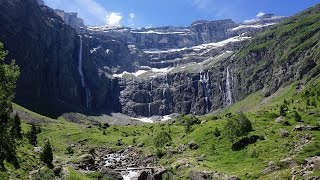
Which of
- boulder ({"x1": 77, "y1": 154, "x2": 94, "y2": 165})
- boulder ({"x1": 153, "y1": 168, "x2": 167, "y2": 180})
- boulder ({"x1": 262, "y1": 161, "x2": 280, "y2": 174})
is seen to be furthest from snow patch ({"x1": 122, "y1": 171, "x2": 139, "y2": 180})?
boulder ({"x1": 262, "y1": 161, "x2": 280, "y2": 174})

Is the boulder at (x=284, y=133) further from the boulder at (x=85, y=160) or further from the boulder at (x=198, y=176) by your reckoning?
the boulder at (x=85, y=160)

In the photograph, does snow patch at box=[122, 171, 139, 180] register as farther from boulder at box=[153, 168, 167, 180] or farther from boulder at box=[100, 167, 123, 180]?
boulder at box=[100, 167, 123, 180]

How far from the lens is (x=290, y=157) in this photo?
6900 cm

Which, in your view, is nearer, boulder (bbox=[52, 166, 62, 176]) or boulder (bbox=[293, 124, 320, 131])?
boulder (bbox=[52, 166, 62, 176])

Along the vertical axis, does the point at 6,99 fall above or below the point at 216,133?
above

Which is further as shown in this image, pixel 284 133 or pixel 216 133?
pixel 216 133

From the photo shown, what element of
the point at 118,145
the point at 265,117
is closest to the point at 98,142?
the point at 118,145

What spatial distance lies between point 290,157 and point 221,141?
2636 cm

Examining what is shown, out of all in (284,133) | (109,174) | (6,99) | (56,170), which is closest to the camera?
(6,99)

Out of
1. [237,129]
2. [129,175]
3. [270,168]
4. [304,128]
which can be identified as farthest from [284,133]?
[129,175]

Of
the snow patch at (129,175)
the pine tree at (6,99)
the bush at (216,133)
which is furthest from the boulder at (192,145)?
the pine tree at (6,99)

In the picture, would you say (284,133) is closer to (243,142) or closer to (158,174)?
(243,142)

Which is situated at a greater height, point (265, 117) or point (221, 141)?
point (265, 117)

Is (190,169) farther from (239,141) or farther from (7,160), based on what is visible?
(7,160)
